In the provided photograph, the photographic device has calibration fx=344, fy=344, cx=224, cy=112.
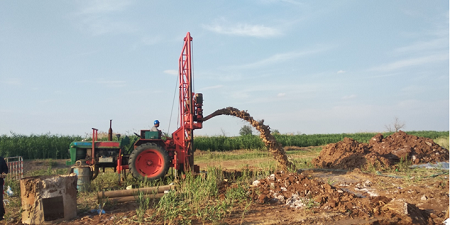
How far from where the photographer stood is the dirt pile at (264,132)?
986cm

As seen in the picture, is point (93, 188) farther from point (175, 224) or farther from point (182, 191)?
point (175, 224)

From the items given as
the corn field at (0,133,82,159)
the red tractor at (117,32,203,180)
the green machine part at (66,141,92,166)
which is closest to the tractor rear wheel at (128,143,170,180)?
the red tractor at (117,32,203,180)

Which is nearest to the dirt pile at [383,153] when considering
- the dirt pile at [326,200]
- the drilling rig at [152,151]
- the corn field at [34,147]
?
the dirt pile at [326,200]

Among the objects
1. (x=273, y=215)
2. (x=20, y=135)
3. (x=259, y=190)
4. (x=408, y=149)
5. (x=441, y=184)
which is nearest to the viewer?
(x=273, y=215)

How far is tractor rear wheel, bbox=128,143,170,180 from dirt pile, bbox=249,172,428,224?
246cm

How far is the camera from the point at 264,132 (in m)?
9.84

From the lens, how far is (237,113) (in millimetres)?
9969

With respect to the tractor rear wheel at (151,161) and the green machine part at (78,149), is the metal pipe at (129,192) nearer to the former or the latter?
A: the tractor rear wheel at (151,161)

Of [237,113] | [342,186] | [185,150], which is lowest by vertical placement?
[342,186]

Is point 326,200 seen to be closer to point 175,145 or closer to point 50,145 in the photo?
point 175,145

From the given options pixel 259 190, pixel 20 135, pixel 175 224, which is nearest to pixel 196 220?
pixel 175 224

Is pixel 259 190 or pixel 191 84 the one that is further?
pixel 191 84

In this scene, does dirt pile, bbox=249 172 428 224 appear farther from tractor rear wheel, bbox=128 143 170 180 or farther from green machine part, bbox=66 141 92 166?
green machine part, bbox=66 141 92 166

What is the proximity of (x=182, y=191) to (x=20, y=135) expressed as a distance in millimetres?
17386
